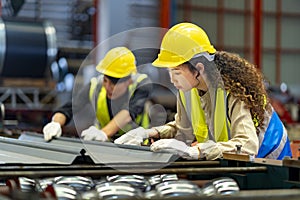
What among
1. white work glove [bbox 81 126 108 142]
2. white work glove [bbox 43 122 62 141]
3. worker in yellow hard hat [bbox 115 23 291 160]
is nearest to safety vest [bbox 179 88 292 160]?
worker in yellow hard hat [bbox 115 23 291 160]

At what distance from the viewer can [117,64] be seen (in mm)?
3898

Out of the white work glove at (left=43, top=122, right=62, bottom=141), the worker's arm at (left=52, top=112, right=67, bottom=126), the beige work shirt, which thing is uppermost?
the beige work shirt

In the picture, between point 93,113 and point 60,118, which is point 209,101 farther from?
point 60,118

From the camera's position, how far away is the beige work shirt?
2.40m

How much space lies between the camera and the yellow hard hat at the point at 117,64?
339cm

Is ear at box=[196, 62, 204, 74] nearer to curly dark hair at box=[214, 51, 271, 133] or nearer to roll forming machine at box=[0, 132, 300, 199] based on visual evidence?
curly dark hair at box=[214, 51, 271, 133]

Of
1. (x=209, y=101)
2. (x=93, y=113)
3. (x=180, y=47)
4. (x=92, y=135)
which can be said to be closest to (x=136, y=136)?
(x=209, y=101)

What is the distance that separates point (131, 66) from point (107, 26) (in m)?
8.35

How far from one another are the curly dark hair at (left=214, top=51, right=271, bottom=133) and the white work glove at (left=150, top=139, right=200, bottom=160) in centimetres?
35

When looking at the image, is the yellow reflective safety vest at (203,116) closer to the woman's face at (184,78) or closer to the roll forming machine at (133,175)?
the woman's face at (184,78)

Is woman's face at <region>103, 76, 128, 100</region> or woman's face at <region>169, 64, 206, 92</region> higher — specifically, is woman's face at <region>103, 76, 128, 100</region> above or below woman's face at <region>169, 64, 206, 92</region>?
below

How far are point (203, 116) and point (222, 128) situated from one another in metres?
0.14

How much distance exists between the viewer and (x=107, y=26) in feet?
38.8

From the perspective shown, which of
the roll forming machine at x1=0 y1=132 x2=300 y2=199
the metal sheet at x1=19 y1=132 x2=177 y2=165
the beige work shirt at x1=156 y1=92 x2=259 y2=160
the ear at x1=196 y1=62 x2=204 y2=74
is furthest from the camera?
the ear at x1=196 y1=62 x2=204 y2=74
